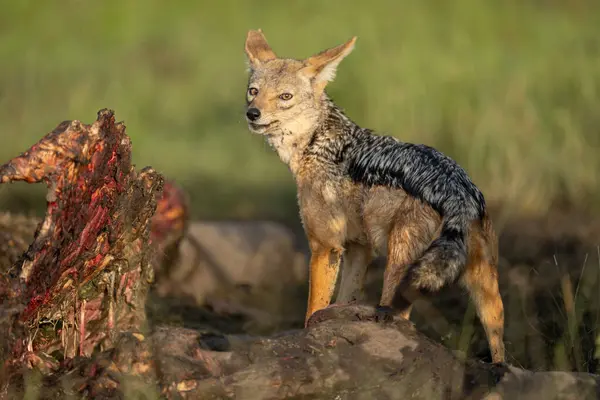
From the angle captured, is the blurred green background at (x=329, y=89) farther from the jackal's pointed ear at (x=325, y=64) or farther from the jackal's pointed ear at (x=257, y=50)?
the jackal's pointed ear at (x=325, y=64)

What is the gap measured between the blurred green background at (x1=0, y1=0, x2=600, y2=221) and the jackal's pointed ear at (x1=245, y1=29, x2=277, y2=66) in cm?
123

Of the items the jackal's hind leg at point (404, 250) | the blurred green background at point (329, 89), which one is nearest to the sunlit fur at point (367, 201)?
the jackal's hind leg at point (404, 250)

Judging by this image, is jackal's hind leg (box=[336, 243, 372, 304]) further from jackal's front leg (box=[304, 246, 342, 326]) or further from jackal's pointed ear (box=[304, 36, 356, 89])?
jackal's pointed ear (box=[304, 36, 356, 89])

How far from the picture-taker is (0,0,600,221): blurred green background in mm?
9008

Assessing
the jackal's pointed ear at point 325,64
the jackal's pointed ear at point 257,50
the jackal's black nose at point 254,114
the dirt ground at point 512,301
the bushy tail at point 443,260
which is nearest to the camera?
the bushy tail at point 443,260

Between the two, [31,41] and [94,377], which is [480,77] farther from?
[94,377]

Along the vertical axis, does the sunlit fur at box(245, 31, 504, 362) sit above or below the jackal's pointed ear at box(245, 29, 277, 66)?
below

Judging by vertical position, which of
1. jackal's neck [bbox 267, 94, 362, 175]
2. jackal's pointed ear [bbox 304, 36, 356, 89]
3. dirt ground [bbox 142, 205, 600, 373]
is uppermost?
jackal's pointed ear [bbox 304, 36, 356, 89]

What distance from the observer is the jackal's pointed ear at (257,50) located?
21.9 ft

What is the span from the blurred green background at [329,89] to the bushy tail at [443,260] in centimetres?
374

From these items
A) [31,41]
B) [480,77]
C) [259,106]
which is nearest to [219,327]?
[259,106]

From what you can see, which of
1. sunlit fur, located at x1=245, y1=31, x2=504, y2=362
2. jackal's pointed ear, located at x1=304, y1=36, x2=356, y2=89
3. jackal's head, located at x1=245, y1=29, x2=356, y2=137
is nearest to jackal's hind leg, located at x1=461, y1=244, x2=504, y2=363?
sunlit fur, located at x1=245, y1=31, x2=504, y2=362

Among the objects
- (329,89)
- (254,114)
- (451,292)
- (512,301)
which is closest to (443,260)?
(254,114)

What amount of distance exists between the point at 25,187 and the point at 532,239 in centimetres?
436
